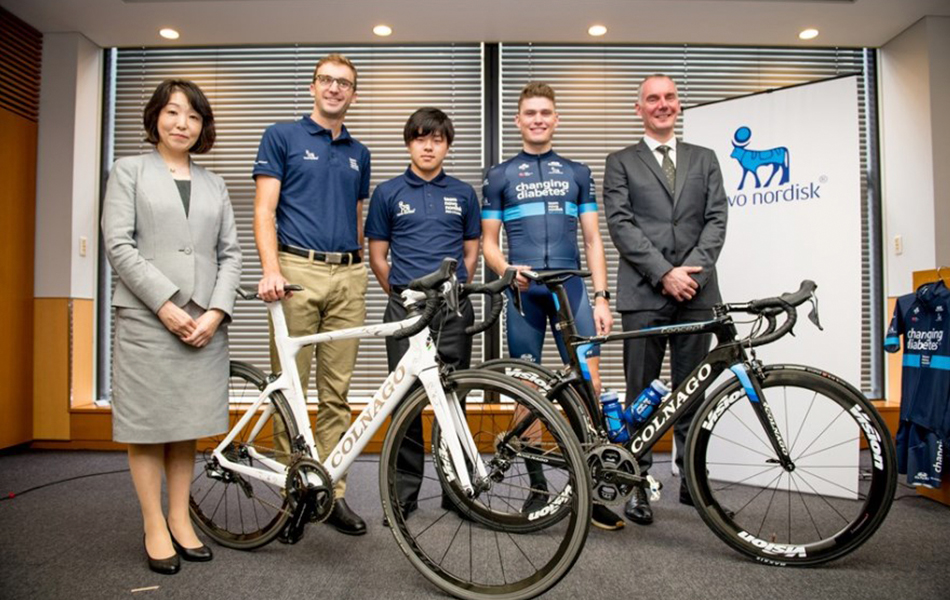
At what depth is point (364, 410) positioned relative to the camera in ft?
6.05

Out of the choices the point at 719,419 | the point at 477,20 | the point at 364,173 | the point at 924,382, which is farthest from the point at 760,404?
the point at 477,20

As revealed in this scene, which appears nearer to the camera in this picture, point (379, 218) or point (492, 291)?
point (492, 291)

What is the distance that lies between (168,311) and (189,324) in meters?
0.07

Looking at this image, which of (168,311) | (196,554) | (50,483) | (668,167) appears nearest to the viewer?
(168,311)

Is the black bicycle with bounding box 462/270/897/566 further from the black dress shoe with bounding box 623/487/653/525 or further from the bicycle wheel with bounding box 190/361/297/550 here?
the bicycle wheel with bounding box 190/361/297/550

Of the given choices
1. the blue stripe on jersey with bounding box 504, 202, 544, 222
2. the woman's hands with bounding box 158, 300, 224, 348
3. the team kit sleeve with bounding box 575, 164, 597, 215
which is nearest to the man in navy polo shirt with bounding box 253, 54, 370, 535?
the woman's hands with bounding box 158, 300, 224, 348

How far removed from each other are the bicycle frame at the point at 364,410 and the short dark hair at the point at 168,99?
26.2 inches

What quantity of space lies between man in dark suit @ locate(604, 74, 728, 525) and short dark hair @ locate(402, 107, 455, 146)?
763 mm

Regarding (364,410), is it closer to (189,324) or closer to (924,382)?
(189,324)

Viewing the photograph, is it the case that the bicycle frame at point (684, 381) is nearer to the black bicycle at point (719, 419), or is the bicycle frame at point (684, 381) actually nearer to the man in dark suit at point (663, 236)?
the black bicycle at point (719, 419)

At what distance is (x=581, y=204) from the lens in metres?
2.58

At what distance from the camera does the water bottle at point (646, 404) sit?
2.02 m

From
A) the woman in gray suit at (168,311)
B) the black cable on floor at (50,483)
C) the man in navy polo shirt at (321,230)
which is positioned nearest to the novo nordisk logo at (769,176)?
the man in navy polo shirt at (321,230)

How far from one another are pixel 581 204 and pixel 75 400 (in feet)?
11.8
